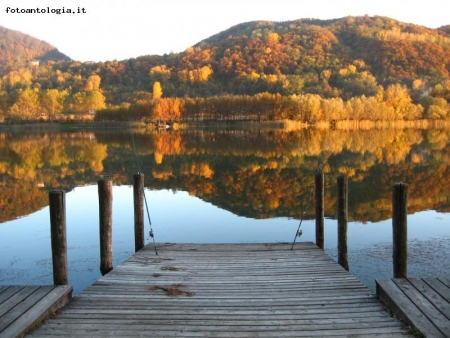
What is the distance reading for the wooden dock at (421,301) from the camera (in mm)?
5129

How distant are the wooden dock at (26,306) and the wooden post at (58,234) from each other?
0.55m

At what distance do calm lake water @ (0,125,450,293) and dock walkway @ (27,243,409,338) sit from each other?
185cm

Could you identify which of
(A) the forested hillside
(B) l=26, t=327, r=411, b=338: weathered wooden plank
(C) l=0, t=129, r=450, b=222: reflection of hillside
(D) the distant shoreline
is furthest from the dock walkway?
(A) the forested hillside

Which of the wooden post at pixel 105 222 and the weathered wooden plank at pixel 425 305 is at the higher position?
the wooden post at pixel 105 222

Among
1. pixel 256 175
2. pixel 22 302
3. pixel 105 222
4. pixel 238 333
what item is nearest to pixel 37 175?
pixel 256 175

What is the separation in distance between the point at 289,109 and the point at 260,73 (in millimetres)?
64745

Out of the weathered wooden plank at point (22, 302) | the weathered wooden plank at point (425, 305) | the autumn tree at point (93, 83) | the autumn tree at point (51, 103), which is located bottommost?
the weathered wooden plank at point (425, 305)

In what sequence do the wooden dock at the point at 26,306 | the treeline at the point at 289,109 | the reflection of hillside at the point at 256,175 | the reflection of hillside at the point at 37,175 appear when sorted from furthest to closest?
1. the treeline at the point at 289,109
2. the reflection of hillside at the point at 37,175
3. the reflection of hillside at the point at 256,175
4. the wooden dock at the point at 26,306

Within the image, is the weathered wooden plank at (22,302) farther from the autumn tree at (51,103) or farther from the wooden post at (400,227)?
the autumn tree at (51,103)

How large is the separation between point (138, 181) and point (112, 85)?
173789 mm

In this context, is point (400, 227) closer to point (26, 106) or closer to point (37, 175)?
point (37, 175)

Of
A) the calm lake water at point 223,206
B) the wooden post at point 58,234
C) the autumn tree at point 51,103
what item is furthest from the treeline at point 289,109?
the wooden post at point 58,234

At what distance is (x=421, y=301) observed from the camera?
574 cm

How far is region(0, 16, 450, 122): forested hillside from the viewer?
12875cm
